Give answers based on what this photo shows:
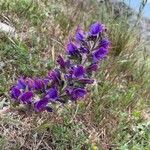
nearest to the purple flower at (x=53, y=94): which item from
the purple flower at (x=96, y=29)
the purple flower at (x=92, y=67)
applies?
the purple flower at (x=92, y=67)

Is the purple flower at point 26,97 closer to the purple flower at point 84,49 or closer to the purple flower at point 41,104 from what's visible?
the purple flower at point 41,104

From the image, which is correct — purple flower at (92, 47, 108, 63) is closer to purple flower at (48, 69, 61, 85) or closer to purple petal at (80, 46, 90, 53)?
purple petal at (80, 46, 90, 53)

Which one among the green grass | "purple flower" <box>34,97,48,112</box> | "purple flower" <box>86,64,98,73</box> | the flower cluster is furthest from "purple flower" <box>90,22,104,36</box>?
the green grass

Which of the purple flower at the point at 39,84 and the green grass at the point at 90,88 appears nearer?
the purple flower at the point at 39,84

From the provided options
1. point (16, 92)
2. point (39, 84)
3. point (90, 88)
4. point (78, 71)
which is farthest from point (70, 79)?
point (90, 88)

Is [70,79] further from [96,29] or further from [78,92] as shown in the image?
[96,29]

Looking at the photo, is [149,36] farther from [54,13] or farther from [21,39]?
[21,39]
